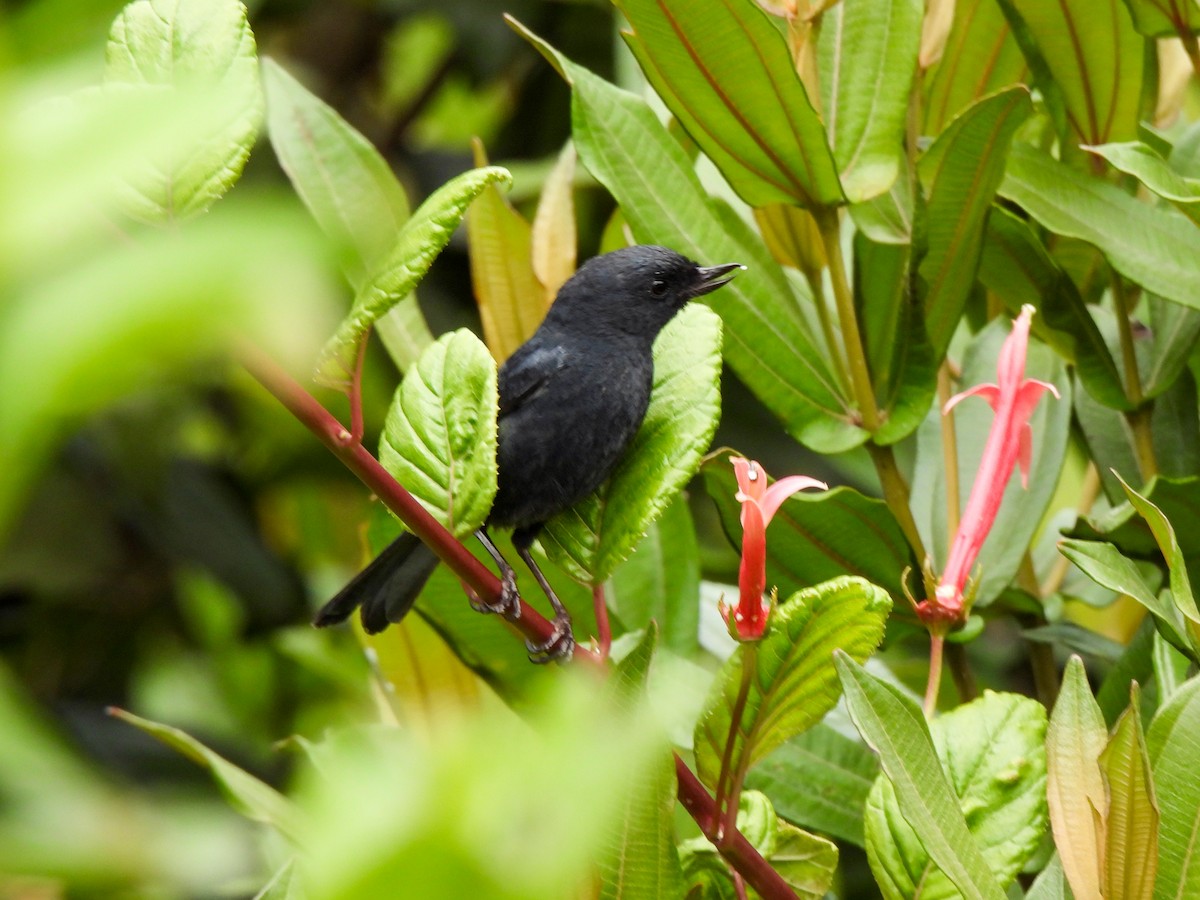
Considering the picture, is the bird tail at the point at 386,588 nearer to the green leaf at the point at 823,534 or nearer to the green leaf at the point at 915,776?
the green leaf at the point at 823,534

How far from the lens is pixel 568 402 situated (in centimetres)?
164

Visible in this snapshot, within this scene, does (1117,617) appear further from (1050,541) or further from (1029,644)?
(1029,644)

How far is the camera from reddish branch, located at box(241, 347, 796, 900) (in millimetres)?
936

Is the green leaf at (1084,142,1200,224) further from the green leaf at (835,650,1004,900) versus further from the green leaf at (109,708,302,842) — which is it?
the green leaf at (109,708,302,842)

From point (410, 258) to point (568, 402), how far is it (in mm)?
707

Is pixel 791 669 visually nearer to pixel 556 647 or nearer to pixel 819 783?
pixel 556 647

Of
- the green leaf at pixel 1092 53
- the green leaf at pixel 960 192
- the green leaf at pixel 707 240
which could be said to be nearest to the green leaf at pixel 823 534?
the green leaf at pixel 707 240

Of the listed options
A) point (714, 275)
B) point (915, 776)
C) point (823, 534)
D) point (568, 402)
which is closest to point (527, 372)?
point (568, 402)

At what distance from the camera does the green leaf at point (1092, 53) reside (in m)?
1.44

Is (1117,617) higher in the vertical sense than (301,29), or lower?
lower

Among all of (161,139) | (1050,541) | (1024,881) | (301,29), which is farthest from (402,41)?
(161,139)

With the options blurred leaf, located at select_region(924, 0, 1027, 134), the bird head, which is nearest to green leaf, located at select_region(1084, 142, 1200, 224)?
blurred leaf, located at select_region(924, 0, 1027, 134)

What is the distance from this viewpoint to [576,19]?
3.01 m

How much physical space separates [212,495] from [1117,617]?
170 cm
